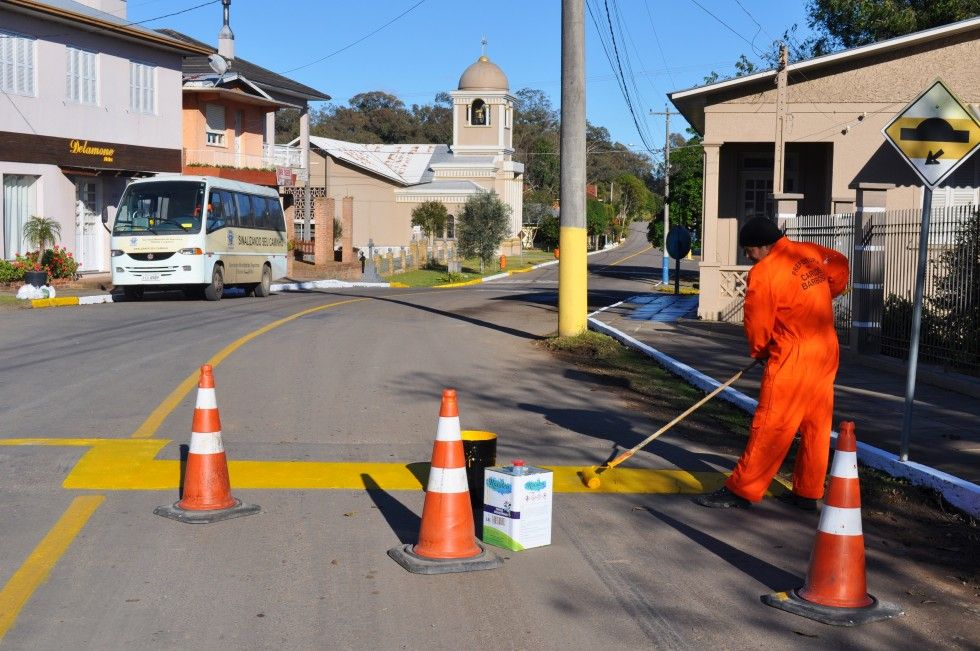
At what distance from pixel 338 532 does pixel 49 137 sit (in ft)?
87.9

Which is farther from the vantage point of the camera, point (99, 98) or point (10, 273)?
point (99, 98)

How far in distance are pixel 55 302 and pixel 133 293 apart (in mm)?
2384

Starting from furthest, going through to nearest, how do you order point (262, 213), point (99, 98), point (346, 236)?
point (346, 236)
point (99, 98)
point (262, 213)

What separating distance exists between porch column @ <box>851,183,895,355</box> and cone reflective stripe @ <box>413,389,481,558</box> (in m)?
9.87

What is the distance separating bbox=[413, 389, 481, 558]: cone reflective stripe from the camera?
612cm

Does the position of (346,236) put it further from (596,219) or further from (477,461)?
(596,219)

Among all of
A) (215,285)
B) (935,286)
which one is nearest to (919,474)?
(935,286)

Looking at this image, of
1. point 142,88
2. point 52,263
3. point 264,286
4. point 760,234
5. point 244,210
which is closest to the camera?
point 760,234

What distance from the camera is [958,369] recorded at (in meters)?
12.7

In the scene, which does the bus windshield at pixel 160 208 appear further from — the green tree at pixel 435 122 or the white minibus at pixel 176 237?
the green tree at pixel 435 122

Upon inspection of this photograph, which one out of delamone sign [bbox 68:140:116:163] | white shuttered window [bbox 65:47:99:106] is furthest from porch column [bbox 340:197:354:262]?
white shuttered window [bbox 65:47:99:106]

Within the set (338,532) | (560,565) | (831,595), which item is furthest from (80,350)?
(831,595)

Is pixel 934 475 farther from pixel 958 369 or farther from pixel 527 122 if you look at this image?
pixel 527 122

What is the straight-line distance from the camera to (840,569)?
5.54 meters
